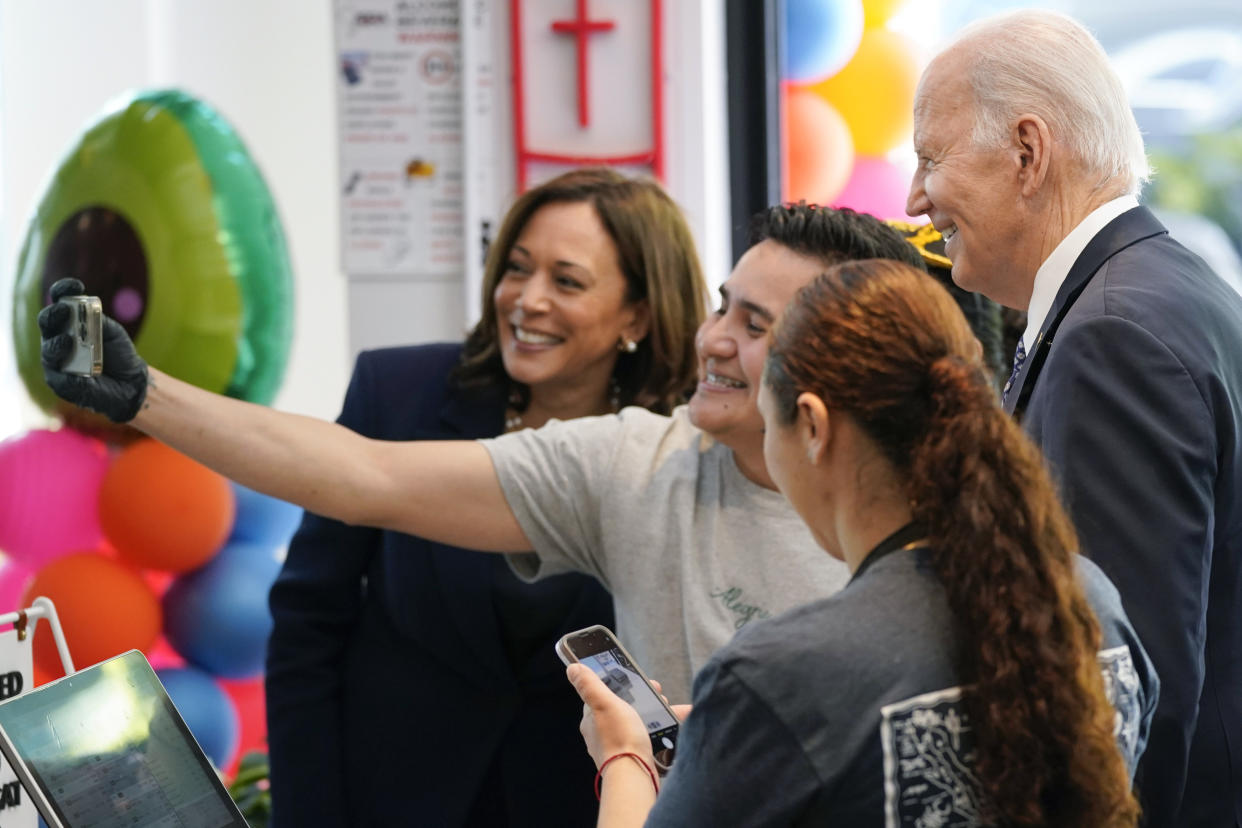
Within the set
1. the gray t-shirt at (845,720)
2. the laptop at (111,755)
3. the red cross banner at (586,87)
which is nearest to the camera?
the gray t-shirt at (845,720)

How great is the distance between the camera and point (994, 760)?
865mm

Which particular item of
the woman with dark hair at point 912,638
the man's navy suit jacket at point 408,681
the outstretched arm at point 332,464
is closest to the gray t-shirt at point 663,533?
the outstretched arm at point 332,464

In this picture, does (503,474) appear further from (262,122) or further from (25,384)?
(262,122)

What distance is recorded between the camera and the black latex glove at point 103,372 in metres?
1.42

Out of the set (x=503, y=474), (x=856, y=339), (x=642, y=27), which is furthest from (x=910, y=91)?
(x=856, y=339)

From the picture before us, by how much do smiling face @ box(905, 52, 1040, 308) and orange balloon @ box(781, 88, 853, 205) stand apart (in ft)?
6.10

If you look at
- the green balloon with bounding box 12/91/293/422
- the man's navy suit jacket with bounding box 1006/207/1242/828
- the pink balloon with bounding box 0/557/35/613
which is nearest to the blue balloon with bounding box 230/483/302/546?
the green balloon with bounding box 12/91/293/422

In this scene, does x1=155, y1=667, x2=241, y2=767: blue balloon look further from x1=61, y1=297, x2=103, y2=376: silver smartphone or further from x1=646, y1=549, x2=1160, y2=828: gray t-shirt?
x1=646, y1=549, x2=1160, y2=828: gray t-shirt

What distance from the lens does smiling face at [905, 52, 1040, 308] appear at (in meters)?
1.33

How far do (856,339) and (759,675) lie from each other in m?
0.24

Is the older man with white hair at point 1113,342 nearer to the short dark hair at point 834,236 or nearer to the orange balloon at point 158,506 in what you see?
the short dark hair at point 834,236

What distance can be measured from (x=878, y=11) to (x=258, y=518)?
5.96 feet

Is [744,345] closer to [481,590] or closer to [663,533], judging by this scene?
[663,533]

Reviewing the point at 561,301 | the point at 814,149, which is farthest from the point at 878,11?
the point at 561,301
